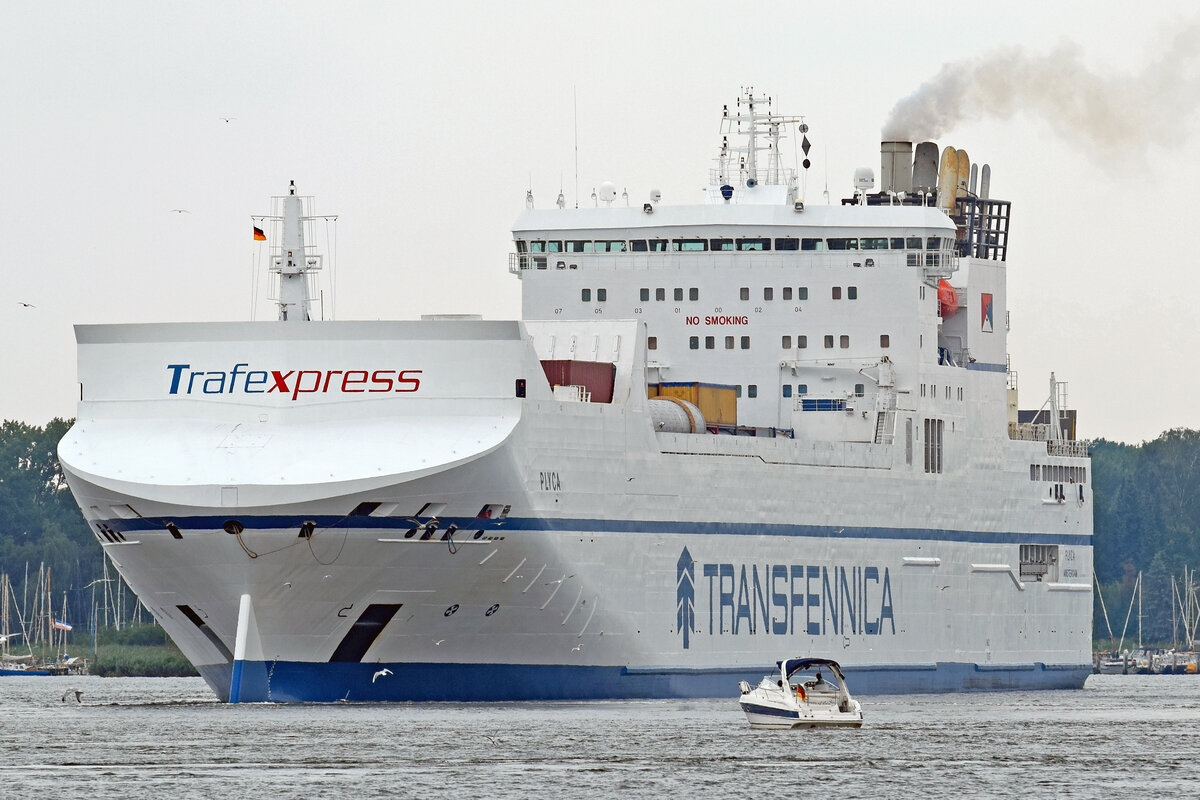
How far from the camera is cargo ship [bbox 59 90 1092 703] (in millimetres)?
45281

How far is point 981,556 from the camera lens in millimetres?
59938

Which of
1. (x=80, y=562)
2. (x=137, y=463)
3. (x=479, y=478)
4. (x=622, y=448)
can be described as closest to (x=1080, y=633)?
(x=622, y=448)

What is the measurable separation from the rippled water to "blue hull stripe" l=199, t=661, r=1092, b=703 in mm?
300

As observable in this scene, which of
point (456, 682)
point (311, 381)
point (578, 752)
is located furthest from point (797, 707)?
point (311, 381)

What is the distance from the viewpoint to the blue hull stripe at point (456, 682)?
4644cm

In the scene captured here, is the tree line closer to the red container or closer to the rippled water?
the red container

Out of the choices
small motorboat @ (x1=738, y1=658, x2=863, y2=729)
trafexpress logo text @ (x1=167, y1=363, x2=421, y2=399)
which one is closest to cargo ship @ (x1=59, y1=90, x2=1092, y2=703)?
trafexpress logo text @ (x1=167, y1=363, x2=421, y2=399)

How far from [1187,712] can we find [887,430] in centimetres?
824

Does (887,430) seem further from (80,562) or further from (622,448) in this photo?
(80,562)

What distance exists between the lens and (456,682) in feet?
156

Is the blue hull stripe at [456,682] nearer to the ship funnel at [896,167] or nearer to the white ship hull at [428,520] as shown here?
the white ship hull at [428,520]

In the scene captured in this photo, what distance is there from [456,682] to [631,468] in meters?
5.03

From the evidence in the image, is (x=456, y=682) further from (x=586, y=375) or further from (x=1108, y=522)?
(x=1108, y=522)

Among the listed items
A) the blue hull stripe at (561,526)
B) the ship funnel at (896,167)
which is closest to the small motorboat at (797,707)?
the blue hull stripe at (561,526)
